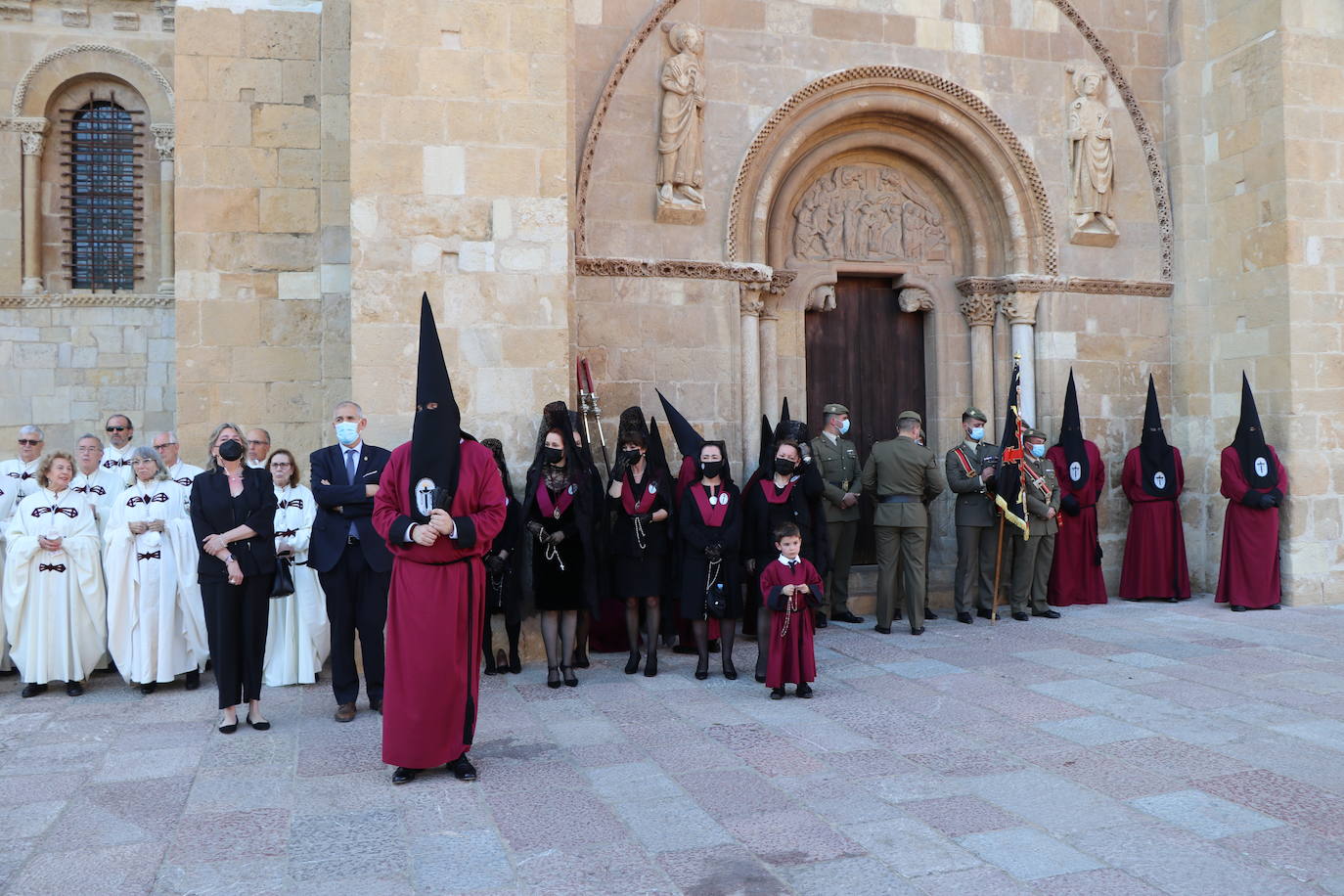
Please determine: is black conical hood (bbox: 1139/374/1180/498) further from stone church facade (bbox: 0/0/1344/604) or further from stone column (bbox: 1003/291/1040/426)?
stone column (bbox: 1003/291/1040/426)

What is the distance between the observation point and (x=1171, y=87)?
33.0ft

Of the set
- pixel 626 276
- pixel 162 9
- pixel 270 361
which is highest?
pixel 162 9

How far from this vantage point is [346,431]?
231 inches

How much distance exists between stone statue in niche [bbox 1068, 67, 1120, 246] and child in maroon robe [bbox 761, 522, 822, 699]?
5523 mm

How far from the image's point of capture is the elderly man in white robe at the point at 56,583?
6414mm

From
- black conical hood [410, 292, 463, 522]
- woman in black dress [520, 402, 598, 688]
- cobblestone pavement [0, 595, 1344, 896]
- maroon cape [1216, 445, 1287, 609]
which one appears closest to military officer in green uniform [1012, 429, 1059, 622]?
maroon cape [1216, 445, 1287, 609]

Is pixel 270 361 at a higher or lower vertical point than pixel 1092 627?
higher

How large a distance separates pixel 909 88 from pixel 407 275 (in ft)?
16.6

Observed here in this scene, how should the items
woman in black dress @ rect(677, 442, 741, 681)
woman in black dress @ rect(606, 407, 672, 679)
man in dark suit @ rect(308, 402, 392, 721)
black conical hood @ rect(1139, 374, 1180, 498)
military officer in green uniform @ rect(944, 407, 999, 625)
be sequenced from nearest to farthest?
man in dark suit @ rect(308, 402, 392, 721), woman in black dress @ rect(677, 442, 741, 681), woman in black dress @ rect(606, 407, 672, 679), military officer in green uniform @ rect(944, 407, 999, 625), black conical hood @ rect(1139, 374, 1180, 498)

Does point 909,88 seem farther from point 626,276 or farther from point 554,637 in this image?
point 554,637

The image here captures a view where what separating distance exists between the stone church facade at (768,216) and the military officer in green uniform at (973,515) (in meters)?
0.64

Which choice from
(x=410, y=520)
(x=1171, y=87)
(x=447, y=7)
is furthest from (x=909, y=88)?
(x=410, y=520)

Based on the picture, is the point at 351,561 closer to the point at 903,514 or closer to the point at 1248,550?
the point at 903,514

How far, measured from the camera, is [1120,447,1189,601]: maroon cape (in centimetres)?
958
